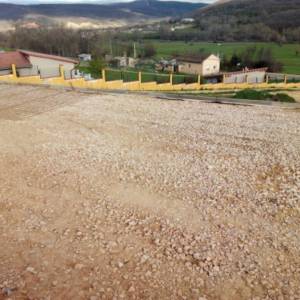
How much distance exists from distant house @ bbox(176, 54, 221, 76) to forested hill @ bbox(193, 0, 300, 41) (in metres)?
35.5

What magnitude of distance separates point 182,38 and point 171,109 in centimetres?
8608

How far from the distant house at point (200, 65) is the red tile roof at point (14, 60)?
77.6ft

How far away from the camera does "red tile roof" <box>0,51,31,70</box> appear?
24.2 meters

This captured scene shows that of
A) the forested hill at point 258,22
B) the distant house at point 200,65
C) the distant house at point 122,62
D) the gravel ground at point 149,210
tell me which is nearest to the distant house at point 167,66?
the distant house at point 200,65

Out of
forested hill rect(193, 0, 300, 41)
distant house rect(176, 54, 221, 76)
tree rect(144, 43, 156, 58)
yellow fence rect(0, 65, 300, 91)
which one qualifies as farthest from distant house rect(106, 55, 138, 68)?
forested hill rect(193, 0, 300, 41)

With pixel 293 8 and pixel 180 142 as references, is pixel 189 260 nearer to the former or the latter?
pixel 180 142

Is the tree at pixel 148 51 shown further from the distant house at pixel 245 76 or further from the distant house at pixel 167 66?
the distant house at pixel 245 76

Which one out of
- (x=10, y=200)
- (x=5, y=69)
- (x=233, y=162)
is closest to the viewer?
(x=10, y=200)

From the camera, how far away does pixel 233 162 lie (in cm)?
549

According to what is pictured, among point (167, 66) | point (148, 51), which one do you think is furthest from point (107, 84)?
point (148, 51)

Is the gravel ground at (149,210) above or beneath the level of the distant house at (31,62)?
beneath

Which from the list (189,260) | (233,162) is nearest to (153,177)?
(233,162)

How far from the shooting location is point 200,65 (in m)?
44.2

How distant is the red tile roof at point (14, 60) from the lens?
2417cm
